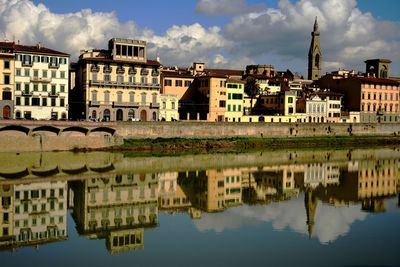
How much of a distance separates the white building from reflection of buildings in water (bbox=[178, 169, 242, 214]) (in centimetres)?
2700

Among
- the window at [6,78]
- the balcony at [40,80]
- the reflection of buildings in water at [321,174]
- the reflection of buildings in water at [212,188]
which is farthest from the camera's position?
the balcony at [40,80]

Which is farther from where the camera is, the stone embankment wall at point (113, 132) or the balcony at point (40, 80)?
the balcony at point (40, 80)

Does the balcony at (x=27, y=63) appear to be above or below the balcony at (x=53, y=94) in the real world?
above

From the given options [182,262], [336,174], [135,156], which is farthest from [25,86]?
[182,262]

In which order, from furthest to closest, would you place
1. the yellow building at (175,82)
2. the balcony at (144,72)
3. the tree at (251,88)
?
the tree at (251,88)
the yellow building at (175,82)
the balcony at (144,72)

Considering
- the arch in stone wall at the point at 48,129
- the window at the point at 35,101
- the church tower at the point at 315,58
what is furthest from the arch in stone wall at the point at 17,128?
the church tower at the point at 315,58

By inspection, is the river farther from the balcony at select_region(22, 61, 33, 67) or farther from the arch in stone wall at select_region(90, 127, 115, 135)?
the balcony at select_region(22, 61, 33, 67)

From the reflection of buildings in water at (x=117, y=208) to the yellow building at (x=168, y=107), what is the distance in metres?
31.8

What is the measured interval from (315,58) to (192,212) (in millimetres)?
A: 102407

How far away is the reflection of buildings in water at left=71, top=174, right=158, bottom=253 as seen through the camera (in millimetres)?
25047

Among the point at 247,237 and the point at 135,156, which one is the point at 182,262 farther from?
the point at 135,156

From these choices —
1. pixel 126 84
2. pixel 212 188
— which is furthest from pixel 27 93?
pixel 212 188

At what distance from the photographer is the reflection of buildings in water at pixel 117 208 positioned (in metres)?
25.0

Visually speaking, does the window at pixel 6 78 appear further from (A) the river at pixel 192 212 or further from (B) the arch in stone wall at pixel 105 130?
(A) the river at pixel 192 212
